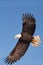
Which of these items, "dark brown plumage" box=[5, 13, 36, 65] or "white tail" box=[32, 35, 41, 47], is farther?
"white tail" box=[32, 35, 41, 47]

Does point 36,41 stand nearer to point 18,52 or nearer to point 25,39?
point 25,39

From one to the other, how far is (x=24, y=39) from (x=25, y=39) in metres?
0.05

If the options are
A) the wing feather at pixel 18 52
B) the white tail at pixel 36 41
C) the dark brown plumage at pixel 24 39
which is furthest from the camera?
the white tail at pixel 36 41

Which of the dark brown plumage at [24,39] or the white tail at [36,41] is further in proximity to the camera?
the white tail at [36,41]

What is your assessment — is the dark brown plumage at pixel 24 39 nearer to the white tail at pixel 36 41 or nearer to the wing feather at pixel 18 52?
the wing feather at pixel 18 52

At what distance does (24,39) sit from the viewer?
1928 centimetres

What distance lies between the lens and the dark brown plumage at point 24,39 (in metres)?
19.1

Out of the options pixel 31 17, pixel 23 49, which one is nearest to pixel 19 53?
pixel 23 49

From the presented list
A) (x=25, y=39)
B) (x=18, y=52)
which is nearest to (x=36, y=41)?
(x=25, y=39)

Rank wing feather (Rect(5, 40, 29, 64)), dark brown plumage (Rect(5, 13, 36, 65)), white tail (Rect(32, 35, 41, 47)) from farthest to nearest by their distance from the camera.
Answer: white tail (Rect(32, 35, 41, 47))
dark brown plumage (Rect(5, 13, 36, 65))
wing feather (Rect(5, 40, 29, 64))

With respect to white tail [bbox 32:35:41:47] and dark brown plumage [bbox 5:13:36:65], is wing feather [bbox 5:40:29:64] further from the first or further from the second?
white tail [bbox 32:35:41:47]

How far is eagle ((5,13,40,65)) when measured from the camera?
19.1 m

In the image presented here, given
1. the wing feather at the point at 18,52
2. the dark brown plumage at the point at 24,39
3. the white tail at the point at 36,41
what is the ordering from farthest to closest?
1. the white tail at the point at 36,41
2. the dark brown plumage at the point at 24,39
3. the wing feather at the point at 18,52

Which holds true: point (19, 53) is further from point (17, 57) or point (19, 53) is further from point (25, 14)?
point (25, 14)
